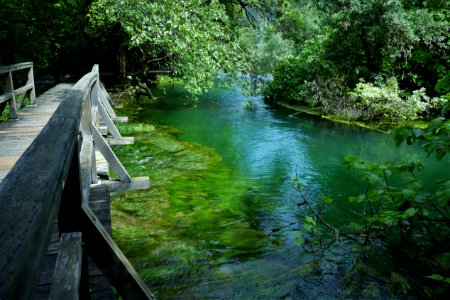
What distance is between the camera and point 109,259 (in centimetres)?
184

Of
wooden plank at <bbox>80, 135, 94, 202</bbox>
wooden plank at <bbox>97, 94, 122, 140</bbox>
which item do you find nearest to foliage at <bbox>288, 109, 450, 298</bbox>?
Result: wooden plank at <bbox>80, 135, 94, 202</bbox>

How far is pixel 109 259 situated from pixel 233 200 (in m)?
5.86

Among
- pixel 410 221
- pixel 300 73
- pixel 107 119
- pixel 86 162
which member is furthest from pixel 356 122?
pixel 86 162

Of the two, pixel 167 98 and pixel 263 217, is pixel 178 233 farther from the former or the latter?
pixel 167 98

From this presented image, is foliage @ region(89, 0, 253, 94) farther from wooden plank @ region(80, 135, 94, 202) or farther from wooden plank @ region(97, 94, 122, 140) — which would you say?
wooden plank @ region(80, 135, 94, 202)

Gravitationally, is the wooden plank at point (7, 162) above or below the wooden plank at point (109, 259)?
below

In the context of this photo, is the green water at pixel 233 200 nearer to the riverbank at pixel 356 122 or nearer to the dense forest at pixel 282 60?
the riverbank at pixel 356 122

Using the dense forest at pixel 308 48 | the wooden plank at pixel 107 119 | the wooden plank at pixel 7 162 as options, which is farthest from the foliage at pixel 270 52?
the wooden plank at pixel 7 162

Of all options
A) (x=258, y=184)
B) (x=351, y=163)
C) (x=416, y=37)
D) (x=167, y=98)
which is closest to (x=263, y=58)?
(x=167, y=98)

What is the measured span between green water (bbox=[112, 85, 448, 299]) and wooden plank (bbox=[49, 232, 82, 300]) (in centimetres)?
320

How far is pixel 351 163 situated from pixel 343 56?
15.0 meters

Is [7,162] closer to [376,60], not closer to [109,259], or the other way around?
[109,259]

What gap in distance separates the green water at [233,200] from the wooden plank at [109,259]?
8.24ft

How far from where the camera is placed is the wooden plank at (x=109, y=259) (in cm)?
167
